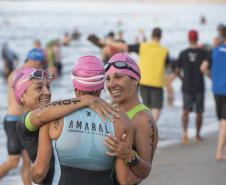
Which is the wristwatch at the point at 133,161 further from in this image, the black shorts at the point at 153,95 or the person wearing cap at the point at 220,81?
the black shorts at the point at 153,95

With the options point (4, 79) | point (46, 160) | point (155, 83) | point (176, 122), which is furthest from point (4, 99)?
point (46, 160)

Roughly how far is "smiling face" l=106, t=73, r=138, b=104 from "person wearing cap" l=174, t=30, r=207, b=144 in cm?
564

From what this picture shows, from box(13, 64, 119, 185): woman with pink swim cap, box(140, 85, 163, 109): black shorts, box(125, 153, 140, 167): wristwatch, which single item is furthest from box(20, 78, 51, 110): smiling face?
box(140, 85, 163, 109): black shorts

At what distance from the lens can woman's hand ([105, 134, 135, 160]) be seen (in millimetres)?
3197

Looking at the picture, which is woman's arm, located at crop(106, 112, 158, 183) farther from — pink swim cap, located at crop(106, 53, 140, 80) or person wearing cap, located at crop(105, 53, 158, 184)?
pink swim cap, located at crop(106, 53, 140, 80)

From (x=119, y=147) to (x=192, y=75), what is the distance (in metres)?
6.46

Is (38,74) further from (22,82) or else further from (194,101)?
(194,101)

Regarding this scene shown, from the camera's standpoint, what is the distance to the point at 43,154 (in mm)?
3297

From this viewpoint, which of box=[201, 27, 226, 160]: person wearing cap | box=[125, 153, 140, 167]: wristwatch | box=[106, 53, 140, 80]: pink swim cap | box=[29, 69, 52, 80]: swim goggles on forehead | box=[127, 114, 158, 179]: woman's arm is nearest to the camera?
box=[125, 153, 140, 167]: wristwatch

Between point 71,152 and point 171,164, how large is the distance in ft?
16.8

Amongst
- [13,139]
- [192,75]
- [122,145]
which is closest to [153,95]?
[192,75]

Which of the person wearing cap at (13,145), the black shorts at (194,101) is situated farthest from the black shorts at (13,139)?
the black shorts at (194,101)

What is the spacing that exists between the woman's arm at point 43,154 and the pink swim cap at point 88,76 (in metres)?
0.29

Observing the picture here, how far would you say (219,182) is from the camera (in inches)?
274
